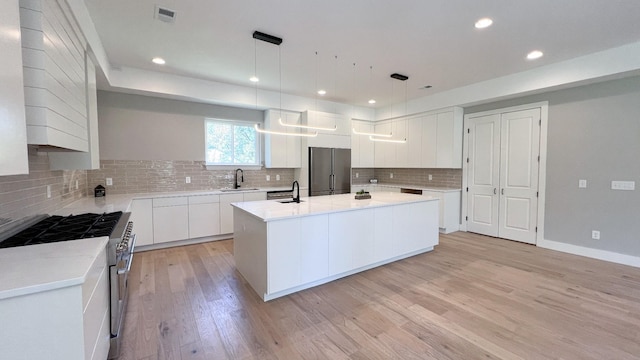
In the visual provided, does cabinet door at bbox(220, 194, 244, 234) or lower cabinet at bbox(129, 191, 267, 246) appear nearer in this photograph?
lower cabinet at bbox(129, 191, 267, 246)

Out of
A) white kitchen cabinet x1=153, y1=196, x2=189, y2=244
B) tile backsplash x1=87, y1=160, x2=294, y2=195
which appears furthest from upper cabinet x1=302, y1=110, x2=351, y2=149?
white kitchen cabinet x1=153, y1=196, x2=189, y2=244

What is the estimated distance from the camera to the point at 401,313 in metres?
2.45

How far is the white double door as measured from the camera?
4477mm

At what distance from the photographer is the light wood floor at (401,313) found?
197 cm

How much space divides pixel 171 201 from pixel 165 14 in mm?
2706

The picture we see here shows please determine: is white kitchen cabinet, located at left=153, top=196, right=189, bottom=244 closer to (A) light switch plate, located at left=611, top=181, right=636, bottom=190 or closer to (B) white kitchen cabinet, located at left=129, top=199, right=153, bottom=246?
(B) white kitchen cabinet, located at left=129, top=199, right=153, bottom=246

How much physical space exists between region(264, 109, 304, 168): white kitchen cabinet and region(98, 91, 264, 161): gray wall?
0.82 m

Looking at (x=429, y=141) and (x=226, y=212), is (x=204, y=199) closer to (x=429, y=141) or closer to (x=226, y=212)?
(x=226, y=212)

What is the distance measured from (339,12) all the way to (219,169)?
12.0ft

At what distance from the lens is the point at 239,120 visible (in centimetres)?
533

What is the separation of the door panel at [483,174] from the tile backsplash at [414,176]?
14.4 inches

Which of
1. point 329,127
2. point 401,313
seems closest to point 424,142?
point 329,127

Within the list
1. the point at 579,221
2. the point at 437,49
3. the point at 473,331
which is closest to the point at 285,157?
the point at 437,49

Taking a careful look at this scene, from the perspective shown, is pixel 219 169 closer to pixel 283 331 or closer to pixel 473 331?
pixel 283 331
